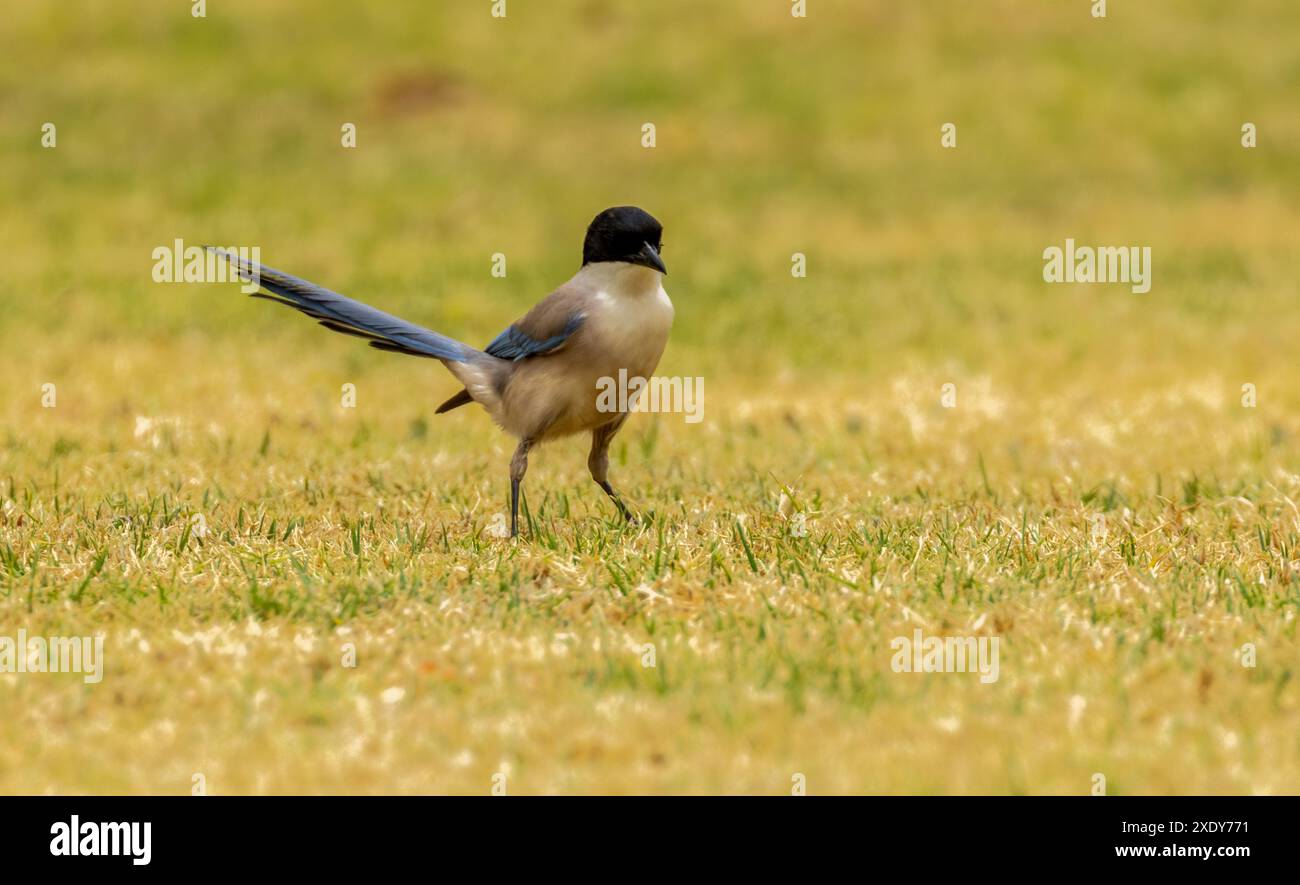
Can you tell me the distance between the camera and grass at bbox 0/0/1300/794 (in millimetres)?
5602

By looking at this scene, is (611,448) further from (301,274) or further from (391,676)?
(301,274)

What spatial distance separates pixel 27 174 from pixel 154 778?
1570 cm

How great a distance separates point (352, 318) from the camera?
815 centimetres

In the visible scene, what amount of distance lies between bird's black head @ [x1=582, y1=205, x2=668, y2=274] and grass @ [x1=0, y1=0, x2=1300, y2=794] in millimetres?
1276

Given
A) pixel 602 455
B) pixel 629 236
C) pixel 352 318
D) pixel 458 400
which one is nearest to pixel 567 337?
pixel 629 236

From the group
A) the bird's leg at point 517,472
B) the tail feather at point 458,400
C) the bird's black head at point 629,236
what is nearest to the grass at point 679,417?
the bird's leg at point 517,472

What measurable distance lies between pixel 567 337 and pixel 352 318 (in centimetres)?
110

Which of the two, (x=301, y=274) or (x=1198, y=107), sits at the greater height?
(x=1198, y=107)

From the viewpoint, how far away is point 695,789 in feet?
16.7

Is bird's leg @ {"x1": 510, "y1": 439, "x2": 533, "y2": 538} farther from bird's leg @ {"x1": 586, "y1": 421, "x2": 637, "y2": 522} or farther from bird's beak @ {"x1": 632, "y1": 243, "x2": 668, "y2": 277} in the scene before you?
bird's beak @ {"x1": 632, "y1": 243, "x2": 668, "y2": 277}

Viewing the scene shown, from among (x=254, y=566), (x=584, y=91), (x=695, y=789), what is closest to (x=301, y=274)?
(x=584, y=91)

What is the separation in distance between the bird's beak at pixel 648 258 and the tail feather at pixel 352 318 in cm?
121

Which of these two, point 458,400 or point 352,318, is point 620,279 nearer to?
point 352,318

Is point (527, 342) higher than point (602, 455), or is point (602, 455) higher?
point (527, 342)
